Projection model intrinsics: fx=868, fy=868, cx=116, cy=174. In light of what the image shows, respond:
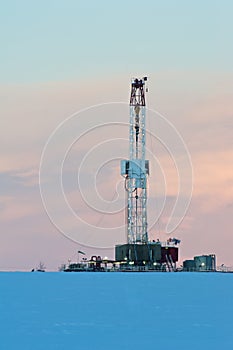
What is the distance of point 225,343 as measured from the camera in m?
82.4

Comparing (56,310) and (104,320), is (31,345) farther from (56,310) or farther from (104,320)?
(56,310)

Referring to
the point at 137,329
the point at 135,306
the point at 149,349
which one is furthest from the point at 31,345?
the point at 135,306

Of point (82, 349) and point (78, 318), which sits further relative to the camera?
point (78, 318)

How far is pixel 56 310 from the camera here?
123062 mm

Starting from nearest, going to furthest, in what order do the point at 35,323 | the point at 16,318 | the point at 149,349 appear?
the point at 149,349, the point at 35,323, the point at 16,318

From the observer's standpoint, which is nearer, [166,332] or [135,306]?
[166,332]

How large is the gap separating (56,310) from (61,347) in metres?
45.0

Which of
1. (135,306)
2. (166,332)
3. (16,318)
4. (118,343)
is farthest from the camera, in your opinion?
(135,306)

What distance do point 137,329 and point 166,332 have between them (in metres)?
4.55

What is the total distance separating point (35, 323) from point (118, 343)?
76.2 feet

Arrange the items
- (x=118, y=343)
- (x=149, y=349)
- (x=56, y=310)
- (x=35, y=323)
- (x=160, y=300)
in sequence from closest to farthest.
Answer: (x=149, y=349) < (x=118, y=343) < (x=35, y=323) < (x=56, y=310) < (x=160, y=300)

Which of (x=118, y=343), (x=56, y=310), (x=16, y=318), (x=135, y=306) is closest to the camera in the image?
(x=118, y=343)

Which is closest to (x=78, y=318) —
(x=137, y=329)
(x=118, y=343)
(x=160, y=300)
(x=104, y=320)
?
(x=104, y=320)

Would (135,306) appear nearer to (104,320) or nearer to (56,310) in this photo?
(56,310)
